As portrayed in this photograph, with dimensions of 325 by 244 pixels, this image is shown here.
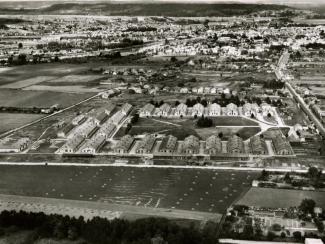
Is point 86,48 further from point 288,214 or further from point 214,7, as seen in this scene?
point 214,7

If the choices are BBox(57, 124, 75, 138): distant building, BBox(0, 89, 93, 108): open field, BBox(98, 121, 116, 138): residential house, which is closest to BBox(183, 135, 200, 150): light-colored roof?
BBox(98, 121, 116, 138): residential house

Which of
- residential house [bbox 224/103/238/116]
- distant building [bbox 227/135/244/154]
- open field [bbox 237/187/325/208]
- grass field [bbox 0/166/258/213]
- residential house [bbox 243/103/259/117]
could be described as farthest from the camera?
residential house [bbox 224/103/238/116]

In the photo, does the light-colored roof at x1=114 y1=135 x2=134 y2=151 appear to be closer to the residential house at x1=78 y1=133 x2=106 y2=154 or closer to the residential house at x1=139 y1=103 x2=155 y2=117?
the residential house at x1=78 y1=133 x2=106 y2=154

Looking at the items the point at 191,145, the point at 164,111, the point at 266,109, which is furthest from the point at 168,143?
the point at 266,109

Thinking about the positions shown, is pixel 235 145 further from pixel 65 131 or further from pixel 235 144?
pixel 65 131

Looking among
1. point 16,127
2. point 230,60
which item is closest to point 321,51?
point 230,60

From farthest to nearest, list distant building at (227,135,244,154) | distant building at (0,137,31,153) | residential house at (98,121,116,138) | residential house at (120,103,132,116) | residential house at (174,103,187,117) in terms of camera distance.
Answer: residential house at (120,103,132,116), residential house at (174,103,187,117), residential house at (98,121,116,138), distant building at (0,137,31,153), distant building at (227,135,244,154)
